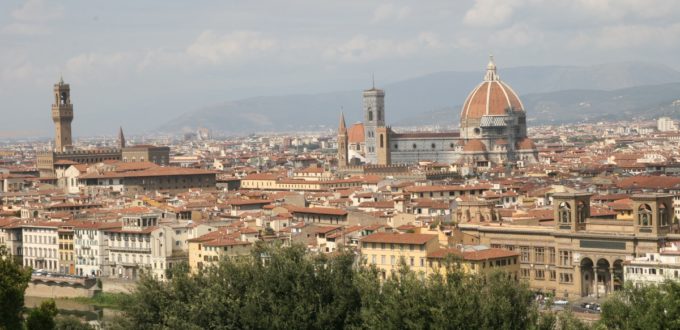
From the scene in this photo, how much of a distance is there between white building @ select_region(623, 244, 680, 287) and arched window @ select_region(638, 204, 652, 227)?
1630 mm

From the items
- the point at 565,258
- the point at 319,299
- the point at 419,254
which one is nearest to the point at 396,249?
the point at 419,254

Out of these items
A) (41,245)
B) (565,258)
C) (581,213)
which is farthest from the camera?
(41,245)

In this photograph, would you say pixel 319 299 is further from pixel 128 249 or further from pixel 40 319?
pixel 128 249

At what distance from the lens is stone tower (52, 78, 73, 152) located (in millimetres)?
121519

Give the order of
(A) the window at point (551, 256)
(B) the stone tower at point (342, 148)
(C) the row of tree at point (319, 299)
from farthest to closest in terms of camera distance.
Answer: (B) the stone tower at point (342, 148), (A) the window at point (551, 256), (C) the row of tree at point (319, 299)

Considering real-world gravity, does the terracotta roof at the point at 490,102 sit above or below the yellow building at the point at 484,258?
above

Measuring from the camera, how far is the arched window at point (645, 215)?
4388cm

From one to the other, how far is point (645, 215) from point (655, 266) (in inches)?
109

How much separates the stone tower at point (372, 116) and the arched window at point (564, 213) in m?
78.8

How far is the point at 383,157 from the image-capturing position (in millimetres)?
121250

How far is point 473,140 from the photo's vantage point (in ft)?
386

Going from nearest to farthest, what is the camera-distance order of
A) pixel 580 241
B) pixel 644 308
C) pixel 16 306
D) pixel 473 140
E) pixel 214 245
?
1. pixel 644 308
2. pixel 16 306
3. pixel 580 241
4. pixel 214 245
5. pixel 473 140

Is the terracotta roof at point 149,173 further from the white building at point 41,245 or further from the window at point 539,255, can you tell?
the window at point 539,255

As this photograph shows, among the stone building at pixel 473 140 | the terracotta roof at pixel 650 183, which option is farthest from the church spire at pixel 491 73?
the terracotta roof at pixel 650 183
